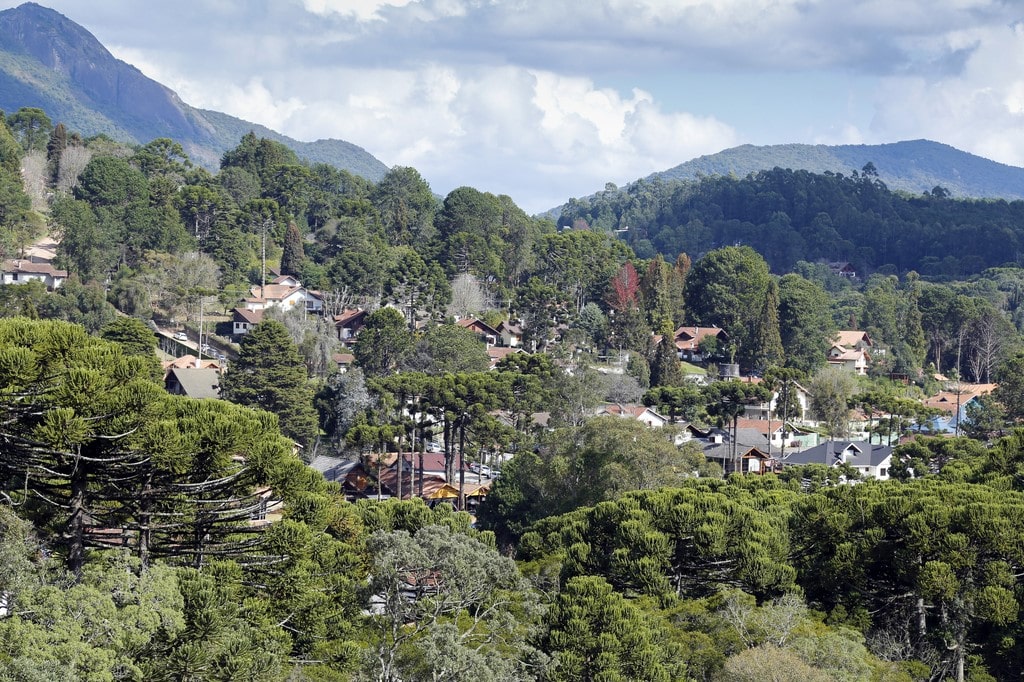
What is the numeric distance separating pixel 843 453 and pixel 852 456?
0.57 meters

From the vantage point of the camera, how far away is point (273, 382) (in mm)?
70375

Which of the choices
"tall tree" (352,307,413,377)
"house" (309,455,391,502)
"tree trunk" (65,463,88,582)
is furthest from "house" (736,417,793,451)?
"tree trunk" (65,463,88,582)

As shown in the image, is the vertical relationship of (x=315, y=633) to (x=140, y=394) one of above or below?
below

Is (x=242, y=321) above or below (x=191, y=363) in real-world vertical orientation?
above

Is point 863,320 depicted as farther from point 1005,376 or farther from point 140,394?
point 140,394

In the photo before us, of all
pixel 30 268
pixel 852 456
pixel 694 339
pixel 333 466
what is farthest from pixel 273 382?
pixel 694 339

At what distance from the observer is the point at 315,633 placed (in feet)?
102

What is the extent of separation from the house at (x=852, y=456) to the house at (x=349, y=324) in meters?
33.8

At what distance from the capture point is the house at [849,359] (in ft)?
341

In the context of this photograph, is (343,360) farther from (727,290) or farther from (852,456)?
(727,290)

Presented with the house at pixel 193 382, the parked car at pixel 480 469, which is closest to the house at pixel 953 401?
the parked car at pixel 480 469

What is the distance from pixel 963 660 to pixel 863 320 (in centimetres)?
8761

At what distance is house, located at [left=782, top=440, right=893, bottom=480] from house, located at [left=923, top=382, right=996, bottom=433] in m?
10.5

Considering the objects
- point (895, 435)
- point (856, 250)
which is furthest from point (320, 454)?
point (856, 250)
